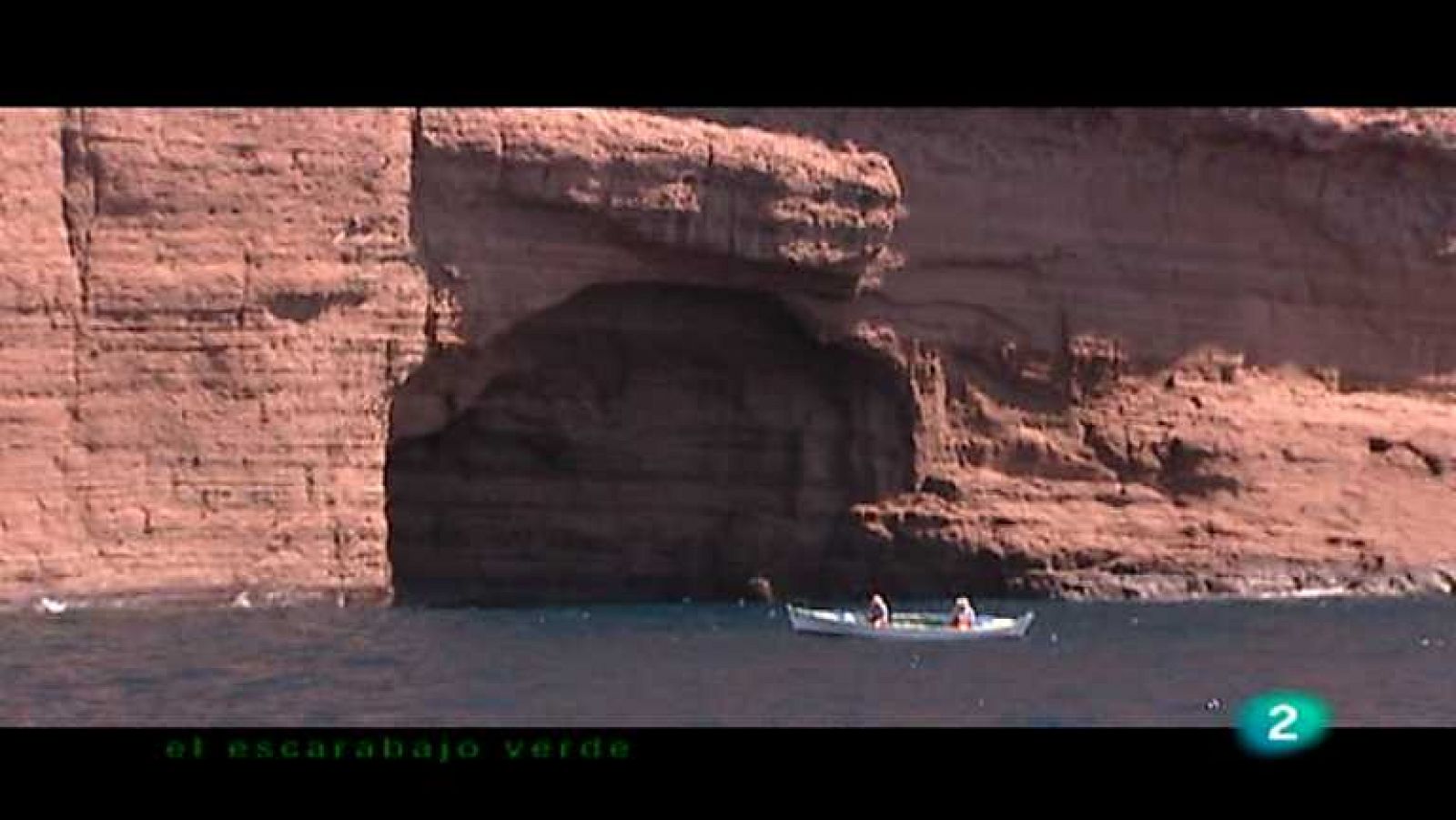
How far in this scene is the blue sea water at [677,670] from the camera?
80.6 ft

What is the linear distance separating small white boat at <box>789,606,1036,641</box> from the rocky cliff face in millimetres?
6871

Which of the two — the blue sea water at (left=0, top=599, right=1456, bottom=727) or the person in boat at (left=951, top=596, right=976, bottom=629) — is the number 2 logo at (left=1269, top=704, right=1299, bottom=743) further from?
the person in boat at (left=951, top=596, right=976, bottom=629)

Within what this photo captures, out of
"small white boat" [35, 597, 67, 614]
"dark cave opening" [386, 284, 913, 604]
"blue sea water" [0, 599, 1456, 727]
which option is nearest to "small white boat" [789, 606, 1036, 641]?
"blue sea water" [0, 599, 1456, 727]

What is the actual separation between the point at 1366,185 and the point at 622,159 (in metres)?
14.6

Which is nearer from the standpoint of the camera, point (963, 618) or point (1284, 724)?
point (1284, 724)

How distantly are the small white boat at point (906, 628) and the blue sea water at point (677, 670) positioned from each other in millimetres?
313

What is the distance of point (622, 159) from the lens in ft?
142

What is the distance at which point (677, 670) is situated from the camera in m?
30.6

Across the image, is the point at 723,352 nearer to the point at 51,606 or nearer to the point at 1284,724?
the point at 51,606

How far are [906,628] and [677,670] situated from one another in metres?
7.33

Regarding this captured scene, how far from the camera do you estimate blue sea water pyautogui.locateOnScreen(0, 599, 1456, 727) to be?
2456cm
